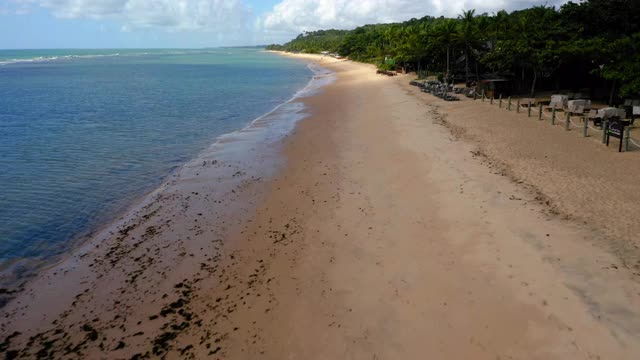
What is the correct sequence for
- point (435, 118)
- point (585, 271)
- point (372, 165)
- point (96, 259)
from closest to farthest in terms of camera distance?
1. point (585, 271)
2. point (96, 259)
3. point (372, 165)
4. point (435, 118)

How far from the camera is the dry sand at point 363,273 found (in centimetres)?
732

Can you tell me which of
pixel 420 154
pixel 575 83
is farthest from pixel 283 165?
pixel 575 83

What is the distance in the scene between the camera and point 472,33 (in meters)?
38.9

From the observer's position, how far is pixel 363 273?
9.32m

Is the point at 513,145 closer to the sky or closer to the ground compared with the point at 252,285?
closer to the sky

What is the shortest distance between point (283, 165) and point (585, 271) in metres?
12.2

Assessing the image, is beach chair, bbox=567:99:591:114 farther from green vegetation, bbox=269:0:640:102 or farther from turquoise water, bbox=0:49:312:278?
turquoise water, bbox=0:49:312:278

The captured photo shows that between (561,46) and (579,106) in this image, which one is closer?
(579,106)

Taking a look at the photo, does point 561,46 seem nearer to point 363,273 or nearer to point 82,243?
point 363,273

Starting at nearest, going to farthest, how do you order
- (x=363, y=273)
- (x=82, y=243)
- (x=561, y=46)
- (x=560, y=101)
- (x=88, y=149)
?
(x=363, y=273) < (x=82, y=243) < (x=88, y=149) < (x=560, y=101) < (x=561, y=46)

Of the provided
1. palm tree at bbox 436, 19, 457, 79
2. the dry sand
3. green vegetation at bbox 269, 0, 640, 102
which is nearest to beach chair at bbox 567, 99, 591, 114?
green vegetation at bbox 269, 0, 640, 102

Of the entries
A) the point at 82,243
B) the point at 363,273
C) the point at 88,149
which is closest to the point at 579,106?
the point at 363,273

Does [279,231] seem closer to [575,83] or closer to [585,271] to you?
[585,271]

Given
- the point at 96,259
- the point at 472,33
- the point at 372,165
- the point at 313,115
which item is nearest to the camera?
the point at 96,259
